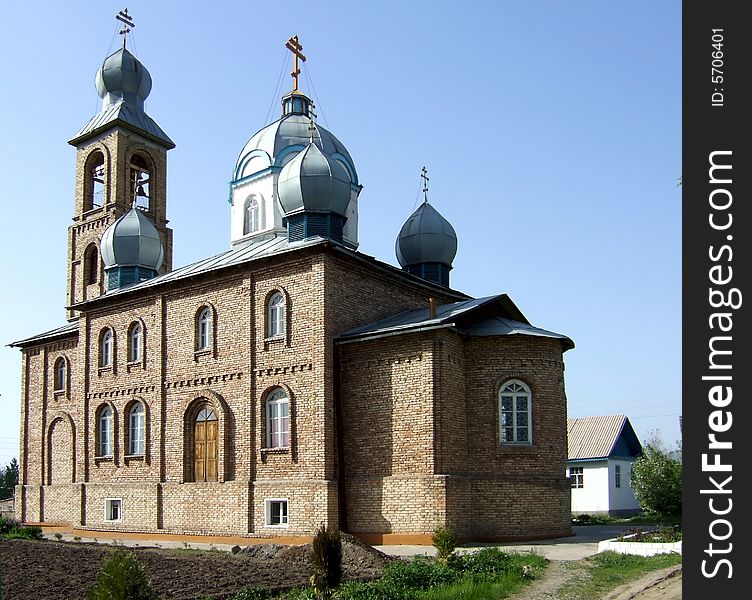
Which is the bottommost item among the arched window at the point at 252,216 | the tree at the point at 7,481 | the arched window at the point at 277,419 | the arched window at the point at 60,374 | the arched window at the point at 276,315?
the tree at the point at 7,481

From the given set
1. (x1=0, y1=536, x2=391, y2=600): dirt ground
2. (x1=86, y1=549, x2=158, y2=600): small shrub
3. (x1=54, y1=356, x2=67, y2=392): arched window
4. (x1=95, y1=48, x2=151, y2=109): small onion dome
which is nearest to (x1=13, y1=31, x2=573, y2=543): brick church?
(x1=54, y1=356, x2=67, y2=392): arched window

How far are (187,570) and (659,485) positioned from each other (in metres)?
17.7

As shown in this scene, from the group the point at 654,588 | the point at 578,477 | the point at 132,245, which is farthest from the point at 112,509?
the point at 578,477

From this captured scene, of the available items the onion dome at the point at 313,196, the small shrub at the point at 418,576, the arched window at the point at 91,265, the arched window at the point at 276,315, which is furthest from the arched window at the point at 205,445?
the arched window at the point at 91,265

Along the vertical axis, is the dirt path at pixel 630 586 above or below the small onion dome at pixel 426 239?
below

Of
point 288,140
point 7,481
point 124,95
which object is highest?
point 124,95

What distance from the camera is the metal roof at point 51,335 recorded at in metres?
26.4

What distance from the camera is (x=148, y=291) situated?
22.5 metres

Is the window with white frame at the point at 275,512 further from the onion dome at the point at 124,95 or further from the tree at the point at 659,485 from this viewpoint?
the onion dome at the point at 124,95

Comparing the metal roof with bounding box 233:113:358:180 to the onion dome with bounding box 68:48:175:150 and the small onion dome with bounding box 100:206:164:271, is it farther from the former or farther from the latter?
the onion dome with bounding box 68:48:175:150

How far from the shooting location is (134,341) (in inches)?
910

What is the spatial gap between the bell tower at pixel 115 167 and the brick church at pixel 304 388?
491cm

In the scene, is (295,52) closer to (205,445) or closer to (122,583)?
(205,445)

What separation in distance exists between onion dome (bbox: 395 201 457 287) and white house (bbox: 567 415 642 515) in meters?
10.7
